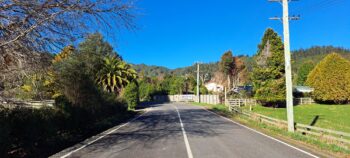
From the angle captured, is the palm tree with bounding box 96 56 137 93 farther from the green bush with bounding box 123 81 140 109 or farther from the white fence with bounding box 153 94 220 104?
the white fence with bounding box 153 94 220 104

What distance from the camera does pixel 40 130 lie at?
1178 centimetres

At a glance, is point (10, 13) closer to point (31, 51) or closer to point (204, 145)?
point (31, 51)

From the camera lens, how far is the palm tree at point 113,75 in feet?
155

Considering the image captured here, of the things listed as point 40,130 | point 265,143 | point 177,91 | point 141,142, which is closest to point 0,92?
point 40,130

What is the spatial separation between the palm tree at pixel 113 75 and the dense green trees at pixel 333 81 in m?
31.6

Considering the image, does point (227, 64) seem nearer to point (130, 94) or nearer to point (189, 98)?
point (189, 98)

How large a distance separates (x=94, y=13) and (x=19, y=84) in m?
3.22

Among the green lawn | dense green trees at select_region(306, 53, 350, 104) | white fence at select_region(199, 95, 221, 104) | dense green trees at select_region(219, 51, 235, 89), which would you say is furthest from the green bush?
dense green trees at select_region(219, 51, 235, 89)

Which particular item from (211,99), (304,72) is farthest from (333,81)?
(304,72)

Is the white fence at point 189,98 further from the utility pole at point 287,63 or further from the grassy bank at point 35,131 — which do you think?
the grassy bank at point 35,131

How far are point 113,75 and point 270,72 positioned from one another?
2399cm

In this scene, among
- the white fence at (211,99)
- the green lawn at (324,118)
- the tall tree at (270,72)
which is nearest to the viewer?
the green lawn at (324,118)

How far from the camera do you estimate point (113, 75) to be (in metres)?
47.8

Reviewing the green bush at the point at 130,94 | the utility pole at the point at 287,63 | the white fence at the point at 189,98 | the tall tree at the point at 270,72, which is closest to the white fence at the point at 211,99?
the white fence at the point at 189,98
